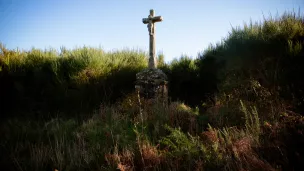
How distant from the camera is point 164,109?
525 cm

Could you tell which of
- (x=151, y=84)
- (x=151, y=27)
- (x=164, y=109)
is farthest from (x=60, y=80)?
(x=164, y=109)

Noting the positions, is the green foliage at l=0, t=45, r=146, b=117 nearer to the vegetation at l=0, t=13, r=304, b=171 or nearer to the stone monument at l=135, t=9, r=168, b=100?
the vegetation at l=0, t=13, r=304, b=171

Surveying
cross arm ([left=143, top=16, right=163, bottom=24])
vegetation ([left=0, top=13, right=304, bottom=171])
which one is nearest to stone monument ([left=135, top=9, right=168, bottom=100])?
vegetation ([left=0, top=13, right=304, bottom=171])

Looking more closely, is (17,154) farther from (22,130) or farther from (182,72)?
(182,72)

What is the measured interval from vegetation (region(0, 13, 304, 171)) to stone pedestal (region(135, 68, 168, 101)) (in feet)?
1.84

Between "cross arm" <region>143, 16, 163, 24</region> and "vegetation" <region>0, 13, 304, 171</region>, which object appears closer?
"vegetation" <region>0, 13, 304, 171</region>

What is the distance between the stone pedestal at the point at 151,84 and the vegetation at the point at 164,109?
56 cm

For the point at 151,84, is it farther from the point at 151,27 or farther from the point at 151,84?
the point at 151,27

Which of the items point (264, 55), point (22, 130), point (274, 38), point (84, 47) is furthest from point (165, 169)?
point (84, 47)

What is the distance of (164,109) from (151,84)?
2.15m

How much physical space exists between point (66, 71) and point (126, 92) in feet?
8.62

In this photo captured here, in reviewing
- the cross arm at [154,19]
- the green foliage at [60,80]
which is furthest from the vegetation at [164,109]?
the cross arm at [154,19]

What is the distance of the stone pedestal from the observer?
7191 mm

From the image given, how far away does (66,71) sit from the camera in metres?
7.73
